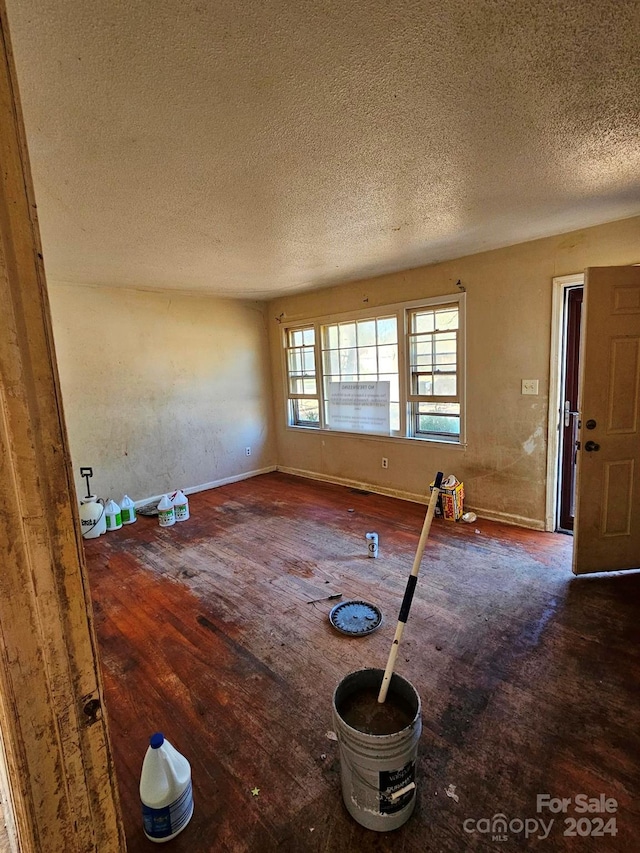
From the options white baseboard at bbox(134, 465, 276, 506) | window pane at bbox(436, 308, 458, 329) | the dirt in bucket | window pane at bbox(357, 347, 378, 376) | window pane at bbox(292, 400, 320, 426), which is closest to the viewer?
the dirt in bucket

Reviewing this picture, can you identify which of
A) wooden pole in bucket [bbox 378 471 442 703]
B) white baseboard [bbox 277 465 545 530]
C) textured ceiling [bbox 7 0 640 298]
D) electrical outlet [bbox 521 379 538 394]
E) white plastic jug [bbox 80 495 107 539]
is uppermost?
textured ceiling [bbox 7 0 640 298]

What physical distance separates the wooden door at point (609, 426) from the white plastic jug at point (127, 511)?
402 cm

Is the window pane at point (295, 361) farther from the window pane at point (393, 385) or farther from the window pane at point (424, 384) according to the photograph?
the window pane at point (424, 384)

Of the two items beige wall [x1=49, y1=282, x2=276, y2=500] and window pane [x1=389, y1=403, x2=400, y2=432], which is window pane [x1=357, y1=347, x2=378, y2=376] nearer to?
window pane [x1=389, y1=403, x2=400, y2=432]

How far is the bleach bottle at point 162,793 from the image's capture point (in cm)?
130

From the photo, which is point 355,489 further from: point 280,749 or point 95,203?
point 95,203

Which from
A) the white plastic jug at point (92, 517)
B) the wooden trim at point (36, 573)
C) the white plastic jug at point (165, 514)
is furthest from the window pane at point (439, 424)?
the wooden trim at point (36, 573)

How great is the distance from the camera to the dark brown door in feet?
10.7

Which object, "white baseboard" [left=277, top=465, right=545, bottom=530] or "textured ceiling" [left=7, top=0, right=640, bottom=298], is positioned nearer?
"textured ceiling" [left=7, top=0, right=640, bottom=298]

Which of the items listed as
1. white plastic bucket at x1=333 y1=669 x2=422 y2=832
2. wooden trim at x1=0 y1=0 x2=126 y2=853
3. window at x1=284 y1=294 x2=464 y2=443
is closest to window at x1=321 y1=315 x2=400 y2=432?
window at x1=284 y1=294 x2=464 y2=443

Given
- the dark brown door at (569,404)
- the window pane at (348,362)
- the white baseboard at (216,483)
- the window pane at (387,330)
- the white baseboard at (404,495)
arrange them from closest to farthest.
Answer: the dark brown door at (569,404) < the white baseboard at (404,495) < the window pane at (387,330) < the white baseboard at (216,483) < the window pane at (348,362)

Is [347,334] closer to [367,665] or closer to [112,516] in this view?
[112,516]

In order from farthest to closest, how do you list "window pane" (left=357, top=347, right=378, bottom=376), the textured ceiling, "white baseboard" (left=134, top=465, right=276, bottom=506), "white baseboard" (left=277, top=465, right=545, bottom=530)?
"white baseboard" (left=134, top=465, right=276, bottom=506), "window pane" (left=357, top=347, right=378, bottom=376), "white baseboard" (left=277, top=465, right=545, bottom=530), the textured ceiling

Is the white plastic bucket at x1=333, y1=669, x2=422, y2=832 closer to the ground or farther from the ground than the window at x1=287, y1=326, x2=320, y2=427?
closer to the ground
